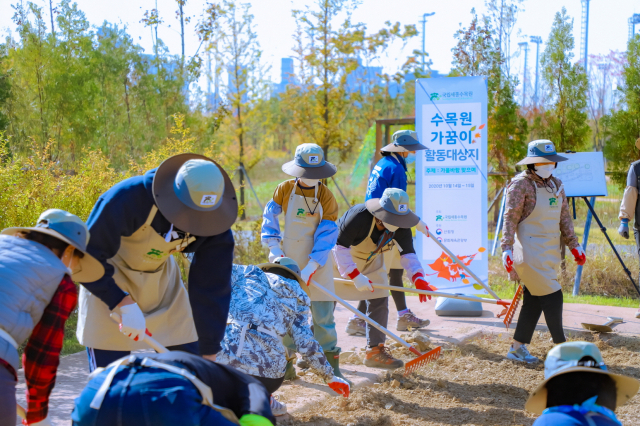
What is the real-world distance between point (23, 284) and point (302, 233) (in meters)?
2.69

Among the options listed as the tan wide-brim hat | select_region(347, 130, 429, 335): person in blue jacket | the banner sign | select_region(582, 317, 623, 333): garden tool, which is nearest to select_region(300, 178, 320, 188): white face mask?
select_region(347, 130, 429, 335): person in blue jacket

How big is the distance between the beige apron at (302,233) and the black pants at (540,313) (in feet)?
5.32

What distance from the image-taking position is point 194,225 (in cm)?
254

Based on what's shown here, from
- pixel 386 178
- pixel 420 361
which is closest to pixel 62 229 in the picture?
pixel 420 361

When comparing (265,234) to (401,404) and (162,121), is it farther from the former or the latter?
(162,121)

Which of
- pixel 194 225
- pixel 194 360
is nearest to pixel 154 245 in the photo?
pixel 194 225

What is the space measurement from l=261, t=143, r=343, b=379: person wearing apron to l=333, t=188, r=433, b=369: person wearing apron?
17cm

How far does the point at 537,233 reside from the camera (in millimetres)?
4777

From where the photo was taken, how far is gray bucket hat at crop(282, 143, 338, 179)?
439 cm

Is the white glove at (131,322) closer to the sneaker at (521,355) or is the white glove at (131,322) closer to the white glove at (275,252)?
the white glove at (275,252)

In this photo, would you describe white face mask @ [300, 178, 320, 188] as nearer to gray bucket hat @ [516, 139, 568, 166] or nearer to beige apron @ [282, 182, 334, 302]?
beige apron @ [282, 182, 334, 302]

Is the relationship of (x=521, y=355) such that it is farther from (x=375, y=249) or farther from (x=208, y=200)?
(x=208, y=200)

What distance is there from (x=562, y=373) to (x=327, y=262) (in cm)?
281

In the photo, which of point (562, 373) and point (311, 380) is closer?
point (562, 373)
